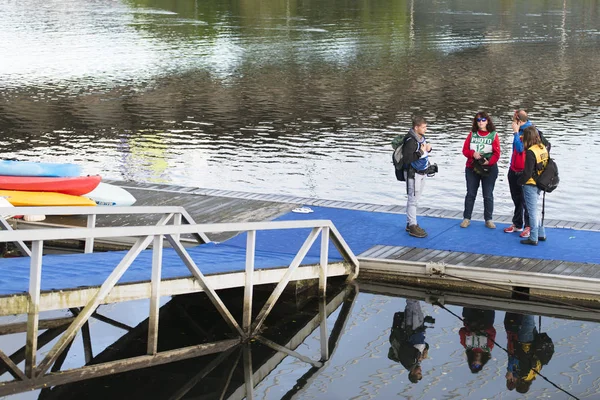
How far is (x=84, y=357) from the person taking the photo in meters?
11.6

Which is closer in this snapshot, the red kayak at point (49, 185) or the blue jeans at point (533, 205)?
the blue jeans at point (533, 205)

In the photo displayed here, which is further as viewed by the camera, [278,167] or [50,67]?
[50,67]

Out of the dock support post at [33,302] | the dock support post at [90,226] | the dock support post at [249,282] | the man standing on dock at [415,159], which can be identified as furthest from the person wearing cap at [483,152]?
the dock support post at [33,302]

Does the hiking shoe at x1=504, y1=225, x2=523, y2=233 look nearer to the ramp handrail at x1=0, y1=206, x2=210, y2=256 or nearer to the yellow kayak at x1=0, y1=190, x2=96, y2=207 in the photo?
the ramp handrail at x1=0, y1=206, x2=210, y2=256

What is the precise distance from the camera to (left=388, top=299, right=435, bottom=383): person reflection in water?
11562 millimetres

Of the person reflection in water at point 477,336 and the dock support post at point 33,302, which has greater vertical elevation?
the dock support post at point 33,302

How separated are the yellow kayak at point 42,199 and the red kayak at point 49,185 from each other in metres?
0.11

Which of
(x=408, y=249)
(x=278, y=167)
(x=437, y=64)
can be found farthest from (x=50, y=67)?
(x=408, y=249)

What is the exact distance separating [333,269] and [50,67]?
109ft

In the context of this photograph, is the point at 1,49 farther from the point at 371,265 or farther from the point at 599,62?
the point at 371,265

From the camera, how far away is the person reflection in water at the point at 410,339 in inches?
455

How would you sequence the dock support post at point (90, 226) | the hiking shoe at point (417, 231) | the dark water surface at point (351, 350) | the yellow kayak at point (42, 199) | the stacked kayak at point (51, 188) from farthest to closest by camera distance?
the stacked kayak at point (51, 188), the yellow kayak at point (42, 199), the hiking shoe at point (417, 231), the dock support post at point (90, 226), the dark water surface at point (351, 350)

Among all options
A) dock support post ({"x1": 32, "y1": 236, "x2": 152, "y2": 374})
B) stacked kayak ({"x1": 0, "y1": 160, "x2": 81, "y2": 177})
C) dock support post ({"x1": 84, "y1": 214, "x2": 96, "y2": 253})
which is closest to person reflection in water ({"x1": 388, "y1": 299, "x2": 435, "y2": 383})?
dock support post ({"x1": 32, "y1": 236, "x2": 152, "y2": 374})

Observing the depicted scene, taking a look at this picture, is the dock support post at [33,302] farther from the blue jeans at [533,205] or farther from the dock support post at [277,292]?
the blue jeans at [533,205]
